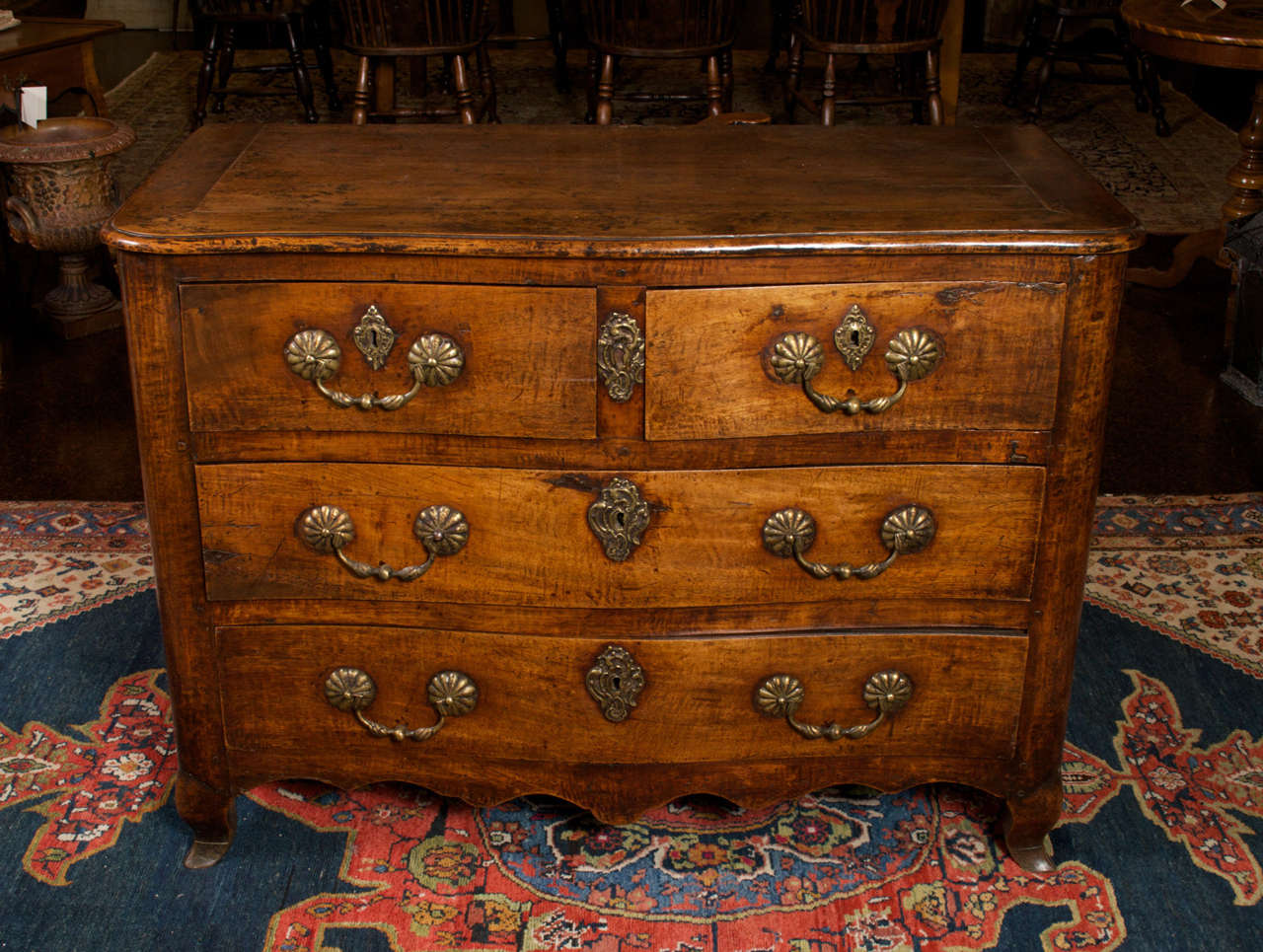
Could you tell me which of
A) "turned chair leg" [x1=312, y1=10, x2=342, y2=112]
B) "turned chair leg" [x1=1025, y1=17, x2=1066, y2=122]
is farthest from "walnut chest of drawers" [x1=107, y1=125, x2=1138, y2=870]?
"turned chair leg" [x1=312, y1=10, x2=342, y2=112]

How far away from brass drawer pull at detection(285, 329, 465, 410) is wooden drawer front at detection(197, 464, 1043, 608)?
148mm

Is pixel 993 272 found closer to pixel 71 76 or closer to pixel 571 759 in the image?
pixel 571 759

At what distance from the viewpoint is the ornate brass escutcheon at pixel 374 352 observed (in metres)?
1.83

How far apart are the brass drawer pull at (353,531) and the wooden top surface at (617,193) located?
1.27ft

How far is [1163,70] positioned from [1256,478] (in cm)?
506

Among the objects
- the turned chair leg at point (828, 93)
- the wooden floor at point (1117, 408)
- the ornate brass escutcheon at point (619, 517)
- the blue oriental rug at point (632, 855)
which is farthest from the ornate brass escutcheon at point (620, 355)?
the turned chair leg at point (828, 93)

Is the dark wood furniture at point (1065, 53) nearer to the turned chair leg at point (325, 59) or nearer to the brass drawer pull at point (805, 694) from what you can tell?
the turned chair leg at point (325, 59)

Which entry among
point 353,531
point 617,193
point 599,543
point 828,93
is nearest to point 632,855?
point 599,543

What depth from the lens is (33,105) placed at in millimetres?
4289

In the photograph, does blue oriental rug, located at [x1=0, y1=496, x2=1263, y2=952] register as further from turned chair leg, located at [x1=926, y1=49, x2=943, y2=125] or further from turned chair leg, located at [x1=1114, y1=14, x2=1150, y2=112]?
turned chair leg, located at [x1=1114, y1=14, x2=1150, y2=112]

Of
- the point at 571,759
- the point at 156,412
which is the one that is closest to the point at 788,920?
the point at 571,759

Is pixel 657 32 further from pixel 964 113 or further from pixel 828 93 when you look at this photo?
pixel 964 113

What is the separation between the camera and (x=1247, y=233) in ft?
13.2

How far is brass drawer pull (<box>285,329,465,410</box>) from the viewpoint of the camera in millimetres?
1832
